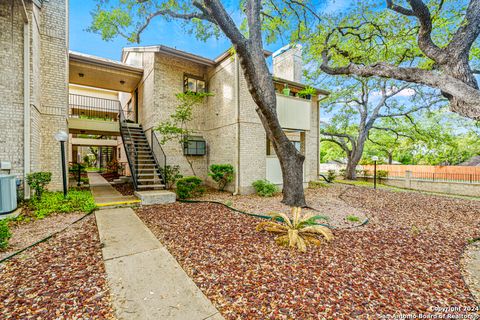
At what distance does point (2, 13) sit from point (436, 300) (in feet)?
36.6

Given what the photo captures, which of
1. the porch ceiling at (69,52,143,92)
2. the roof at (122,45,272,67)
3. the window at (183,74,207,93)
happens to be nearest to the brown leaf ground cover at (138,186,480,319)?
the window at (183,74,207,93)

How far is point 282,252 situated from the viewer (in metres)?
3.48

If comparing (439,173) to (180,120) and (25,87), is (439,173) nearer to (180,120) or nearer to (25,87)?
(180,120)

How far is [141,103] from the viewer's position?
1126cm

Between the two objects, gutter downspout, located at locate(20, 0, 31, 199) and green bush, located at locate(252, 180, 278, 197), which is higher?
gutter downspout, located at locate(20, 0, 31, 199)

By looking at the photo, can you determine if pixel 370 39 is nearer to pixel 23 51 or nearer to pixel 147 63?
pixel 147 63

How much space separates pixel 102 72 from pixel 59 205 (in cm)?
733

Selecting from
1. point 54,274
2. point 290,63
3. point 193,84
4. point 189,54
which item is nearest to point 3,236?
point 54,274

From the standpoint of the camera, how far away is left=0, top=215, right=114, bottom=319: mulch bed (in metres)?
2.09

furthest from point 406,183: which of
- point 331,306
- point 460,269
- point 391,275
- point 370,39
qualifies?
point 331,306

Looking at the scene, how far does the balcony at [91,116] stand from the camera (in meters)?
9.98

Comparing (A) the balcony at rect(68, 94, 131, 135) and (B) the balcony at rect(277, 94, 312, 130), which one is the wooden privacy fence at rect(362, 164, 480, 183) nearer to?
(B) the balcony at rect(277, 94, 312, 130)

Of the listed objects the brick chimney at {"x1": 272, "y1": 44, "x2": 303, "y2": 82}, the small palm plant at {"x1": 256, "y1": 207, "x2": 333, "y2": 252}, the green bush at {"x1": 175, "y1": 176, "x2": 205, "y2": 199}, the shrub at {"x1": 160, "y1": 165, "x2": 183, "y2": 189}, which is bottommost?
the small palm plant at {"x1": 256, "y1": 207, "x2": 333, "y2": 252}

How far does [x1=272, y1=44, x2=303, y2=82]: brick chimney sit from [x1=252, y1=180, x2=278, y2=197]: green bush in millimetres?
7065
